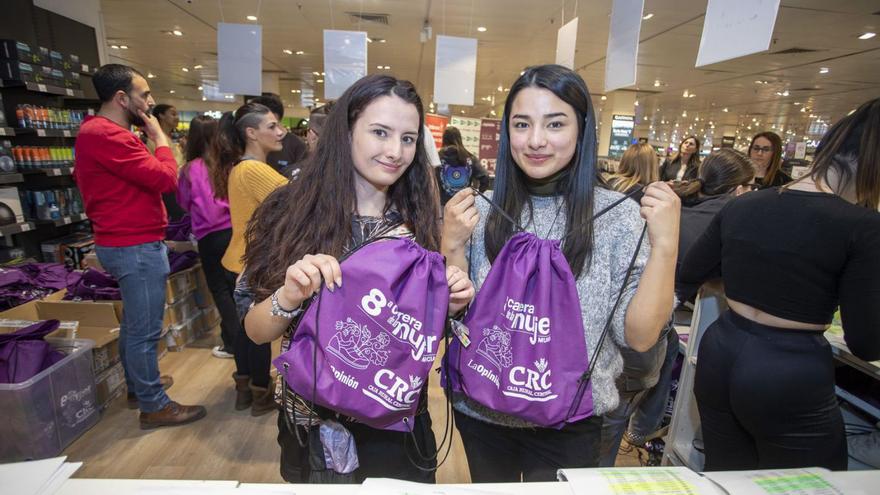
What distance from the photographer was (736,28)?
127 cm

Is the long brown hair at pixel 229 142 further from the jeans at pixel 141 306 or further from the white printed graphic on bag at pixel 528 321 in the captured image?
the white printed graphic on bag at pixel 528 321

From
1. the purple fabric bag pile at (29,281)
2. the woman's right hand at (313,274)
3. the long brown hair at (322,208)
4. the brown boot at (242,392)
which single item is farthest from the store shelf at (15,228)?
the woman's right hand at (313,274)

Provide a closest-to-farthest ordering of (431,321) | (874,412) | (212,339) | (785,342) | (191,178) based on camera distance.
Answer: (431,321), (785,342), (874,412), (191,178), (212,339)

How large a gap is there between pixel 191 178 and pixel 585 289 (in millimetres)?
2827

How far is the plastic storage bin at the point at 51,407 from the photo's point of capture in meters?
2.08

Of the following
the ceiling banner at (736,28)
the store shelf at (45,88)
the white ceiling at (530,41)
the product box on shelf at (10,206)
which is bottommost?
the product box on shelf at (10,206)

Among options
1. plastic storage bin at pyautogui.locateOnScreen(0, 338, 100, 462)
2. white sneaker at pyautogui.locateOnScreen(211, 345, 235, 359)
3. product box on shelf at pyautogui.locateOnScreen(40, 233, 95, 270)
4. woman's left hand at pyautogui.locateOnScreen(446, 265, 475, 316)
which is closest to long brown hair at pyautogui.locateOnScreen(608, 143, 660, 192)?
woman's left hand at pyautogui.locateOnScreen(446, 265, 475, 316)

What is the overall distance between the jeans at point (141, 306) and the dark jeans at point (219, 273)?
442mm

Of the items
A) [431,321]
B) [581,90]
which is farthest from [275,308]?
[581,90]

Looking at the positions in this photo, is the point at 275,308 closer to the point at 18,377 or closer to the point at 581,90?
the point at 581,90

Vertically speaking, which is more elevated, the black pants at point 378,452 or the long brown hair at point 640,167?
the long brown hair at point 640,167

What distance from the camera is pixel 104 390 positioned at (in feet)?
8.77

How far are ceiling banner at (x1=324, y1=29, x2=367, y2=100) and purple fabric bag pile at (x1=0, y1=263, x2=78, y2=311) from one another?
7.76 ft

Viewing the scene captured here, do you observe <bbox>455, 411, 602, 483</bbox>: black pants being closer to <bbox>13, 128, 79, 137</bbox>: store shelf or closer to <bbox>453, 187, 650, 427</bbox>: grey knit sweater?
<bbox>453, 187, 650, 427</bbox>: grey knit sweater
